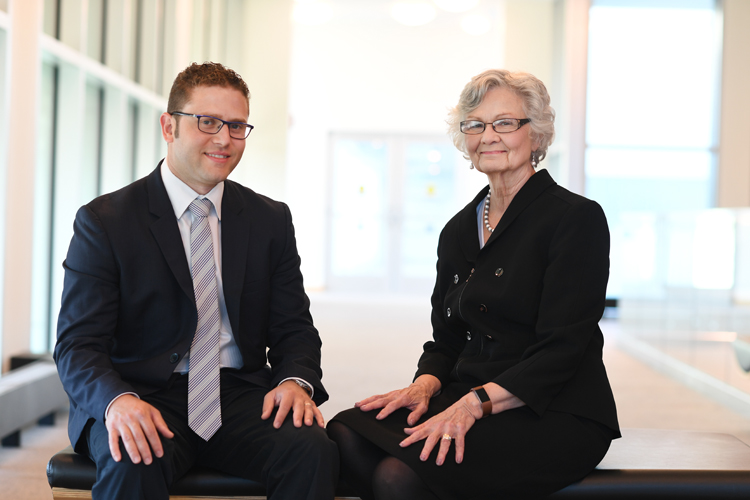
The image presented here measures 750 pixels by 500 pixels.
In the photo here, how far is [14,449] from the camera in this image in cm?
328

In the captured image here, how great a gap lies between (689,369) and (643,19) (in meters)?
4.93

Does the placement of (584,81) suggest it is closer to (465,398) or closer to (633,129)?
(633,129)

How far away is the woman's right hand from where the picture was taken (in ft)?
5.94

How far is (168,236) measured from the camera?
6.01 feet

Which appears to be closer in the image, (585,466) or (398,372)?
(585,466)

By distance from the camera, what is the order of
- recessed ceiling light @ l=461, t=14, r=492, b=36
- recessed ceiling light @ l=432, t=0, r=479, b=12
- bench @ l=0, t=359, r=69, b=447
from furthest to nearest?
1. recessed ceiling light @ l=461, t=14, r=492, b=36
2. recessed ceiling light @ l=432, t=0, r=479, b=12
3. bench @ l=0, t=359, r=69, b=447

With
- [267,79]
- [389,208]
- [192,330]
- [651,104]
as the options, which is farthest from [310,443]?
[389,208]

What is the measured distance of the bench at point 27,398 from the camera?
326cm

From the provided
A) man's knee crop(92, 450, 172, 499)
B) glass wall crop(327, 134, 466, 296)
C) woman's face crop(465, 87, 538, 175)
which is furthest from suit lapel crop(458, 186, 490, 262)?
glass wall crop(327, 134, 466, 296)

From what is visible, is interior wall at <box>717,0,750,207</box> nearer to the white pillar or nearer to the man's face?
the white pillar

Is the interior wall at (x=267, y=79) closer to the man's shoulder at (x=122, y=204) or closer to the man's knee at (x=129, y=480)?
the man's shoulder at (x=122, y=204)

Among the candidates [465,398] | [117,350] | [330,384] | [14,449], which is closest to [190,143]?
[117,350]

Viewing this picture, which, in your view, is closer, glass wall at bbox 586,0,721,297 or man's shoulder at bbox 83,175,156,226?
man's shoulder at bbox 83,175,156,226

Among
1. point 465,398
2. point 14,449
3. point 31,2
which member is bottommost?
point 14,449
